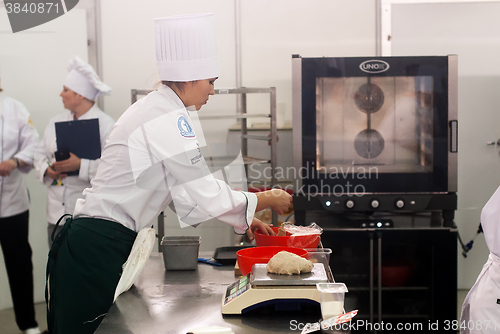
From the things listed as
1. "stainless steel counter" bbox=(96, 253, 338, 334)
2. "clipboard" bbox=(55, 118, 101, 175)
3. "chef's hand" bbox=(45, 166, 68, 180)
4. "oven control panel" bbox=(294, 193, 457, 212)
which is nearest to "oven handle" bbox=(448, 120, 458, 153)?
"oven control panel" bbox=(294, 193, 457, 212)

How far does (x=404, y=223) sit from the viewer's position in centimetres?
269

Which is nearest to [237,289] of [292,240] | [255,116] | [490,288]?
[292,240]

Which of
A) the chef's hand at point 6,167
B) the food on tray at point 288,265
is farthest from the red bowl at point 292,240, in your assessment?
the chef's hand at point 6,167

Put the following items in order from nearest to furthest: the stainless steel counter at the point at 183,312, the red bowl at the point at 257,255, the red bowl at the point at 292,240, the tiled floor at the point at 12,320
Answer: the stainless steel counter at the point at 183,312 < the red bowl at the point at 257,255 < the red bowl at the point at 292,240 < the tiled floor at the point at 12,320

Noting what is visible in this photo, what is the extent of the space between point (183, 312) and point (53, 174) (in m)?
2.01

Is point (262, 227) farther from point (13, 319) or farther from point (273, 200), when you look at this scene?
point (13, 319)

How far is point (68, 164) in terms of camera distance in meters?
2.95

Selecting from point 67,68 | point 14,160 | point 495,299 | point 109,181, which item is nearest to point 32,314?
point 14,160

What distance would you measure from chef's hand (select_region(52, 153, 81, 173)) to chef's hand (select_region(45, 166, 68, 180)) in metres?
0.04

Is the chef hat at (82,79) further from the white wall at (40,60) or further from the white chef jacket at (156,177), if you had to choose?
the white chef jacket at (156,177)

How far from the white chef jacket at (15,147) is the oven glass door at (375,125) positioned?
70.1 inches

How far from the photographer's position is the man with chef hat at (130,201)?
1535 millimetres

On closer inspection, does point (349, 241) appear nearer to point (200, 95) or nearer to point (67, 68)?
point (200, 95)

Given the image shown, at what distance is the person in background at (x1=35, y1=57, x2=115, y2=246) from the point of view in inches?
120
